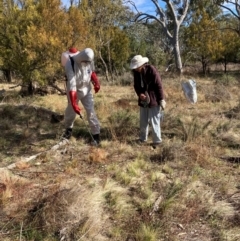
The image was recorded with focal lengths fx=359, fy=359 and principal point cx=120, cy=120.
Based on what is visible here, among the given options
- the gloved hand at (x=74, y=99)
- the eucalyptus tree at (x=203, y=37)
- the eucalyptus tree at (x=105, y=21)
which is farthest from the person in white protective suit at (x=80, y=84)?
the eucalyptus tree at (x=203, y=37)

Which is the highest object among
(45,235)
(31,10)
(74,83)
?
(31,10)

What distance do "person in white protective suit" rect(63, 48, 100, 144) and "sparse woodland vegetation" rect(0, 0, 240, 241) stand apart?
35cm

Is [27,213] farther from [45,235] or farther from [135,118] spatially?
[135,118]

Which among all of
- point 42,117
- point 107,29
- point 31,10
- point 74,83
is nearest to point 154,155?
point 74,83

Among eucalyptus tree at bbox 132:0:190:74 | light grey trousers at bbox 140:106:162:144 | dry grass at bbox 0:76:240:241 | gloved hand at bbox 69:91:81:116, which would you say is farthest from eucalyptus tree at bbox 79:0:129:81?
gloved hand at bbox 69:91:81:116

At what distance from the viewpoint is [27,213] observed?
3479 millimetres

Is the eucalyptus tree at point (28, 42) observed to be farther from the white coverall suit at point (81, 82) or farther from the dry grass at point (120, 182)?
the white coverall suit at point (81, 82)

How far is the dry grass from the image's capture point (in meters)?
3.30

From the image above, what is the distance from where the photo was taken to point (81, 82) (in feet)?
19.3

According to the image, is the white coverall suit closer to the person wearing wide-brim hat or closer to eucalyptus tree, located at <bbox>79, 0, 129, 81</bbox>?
the person wearing wide-brim hat

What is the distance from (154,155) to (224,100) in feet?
16.8

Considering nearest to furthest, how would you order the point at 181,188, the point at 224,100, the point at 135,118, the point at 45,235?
the point at 45,235 < the point at 181,188 < the point at 135,118 < the point at 224,100

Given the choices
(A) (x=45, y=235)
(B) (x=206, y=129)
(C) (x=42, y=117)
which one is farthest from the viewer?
(C) (x=42, y=117)

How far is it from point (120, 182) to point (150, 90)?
194 cm
